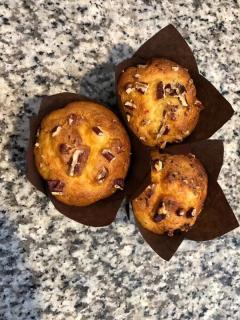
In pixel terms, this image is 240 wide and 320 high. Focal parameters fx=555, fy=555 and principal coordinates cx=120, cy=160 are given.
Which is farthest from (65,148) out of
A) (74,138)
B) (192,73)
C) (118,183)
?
(192,73)

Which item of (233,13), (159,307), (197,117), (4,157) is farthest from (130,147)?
(233,13)

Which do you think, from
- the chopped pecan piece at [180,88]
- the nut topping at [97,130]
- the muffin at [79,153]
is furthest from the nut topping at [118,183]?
the chopped pecan piece at [180,88]

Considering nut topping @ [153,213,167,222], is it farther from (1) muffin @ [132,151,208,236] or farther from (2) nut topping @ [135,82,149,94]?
(2) nut topping @ [135,82,149,94]

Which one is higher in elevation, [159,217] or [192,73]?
[192,73]

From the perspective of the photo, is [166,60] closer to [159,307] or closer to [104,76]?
[104,76]

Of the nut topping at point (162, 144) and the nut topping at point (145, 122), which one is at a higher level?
the nut topping at point (145, 122)

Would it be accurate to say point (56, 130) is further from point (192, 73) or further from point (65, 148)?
point (192, 73)

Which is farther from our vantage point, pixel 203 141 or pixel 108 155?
pixel 203 141

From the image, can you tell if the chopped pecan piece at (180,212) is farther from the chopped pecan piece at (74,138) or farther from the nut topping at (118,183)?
the chopped pecan piece at (74,138)
